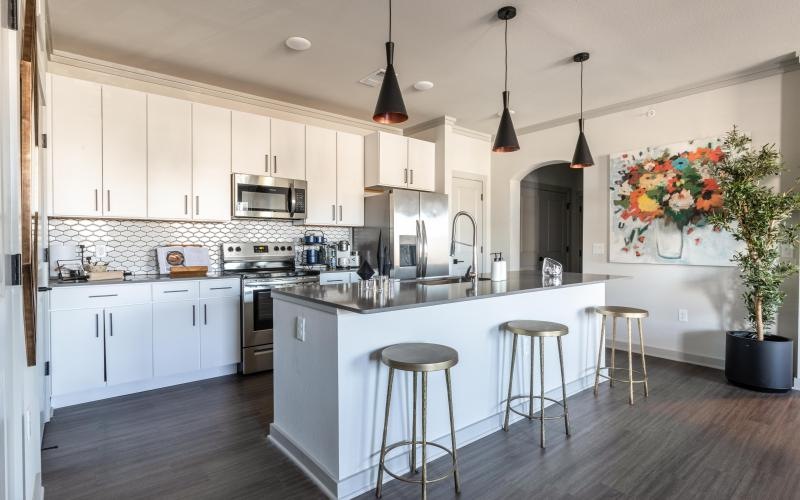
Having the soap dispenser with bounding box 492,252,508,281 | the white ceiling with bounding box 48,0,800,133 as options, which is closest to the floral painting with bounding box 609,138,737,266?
the white ceiling with bounding box 48,0,800,133

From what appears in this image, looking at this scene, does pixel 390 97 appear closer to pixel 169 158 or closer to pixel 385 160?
pixel 169 158

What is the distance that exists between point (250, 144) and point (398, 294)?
2.70 meters

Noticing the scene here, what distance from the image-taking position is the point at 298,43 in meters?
3.34

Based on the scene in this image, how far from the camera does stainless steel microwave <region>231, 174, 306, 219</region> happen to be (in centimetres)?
419

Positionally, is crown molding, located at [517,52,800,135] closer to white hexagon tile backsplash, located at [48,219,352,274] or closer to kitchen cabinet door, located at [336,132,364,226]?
kitchen cabinet door, located at [336,132,364,226]

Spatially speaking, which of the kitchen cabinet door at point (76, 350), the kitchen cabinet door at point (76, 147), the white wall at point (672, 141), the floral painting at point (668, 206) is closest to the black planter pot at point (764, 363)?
the white wall at point (672, 141)

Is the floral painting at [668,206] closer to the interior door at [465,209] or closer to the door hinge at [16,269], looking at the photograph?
the interior door at [465,209]

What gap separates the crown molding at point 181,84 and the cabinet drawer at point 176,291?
1944 millimetres

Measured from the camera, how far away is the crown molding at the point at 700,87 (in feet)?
12.0

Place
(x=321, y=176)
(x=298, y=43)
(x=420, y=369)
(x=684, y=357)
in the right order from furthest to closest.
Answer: (x=321, y=176)
(x=684, y=357)
(x=298, y=43)
(x=420, y=369)

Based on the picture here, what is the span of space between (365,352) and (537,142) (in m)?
4.42

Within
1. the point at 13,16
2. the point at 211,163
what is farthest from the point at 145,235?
the point at 13,16

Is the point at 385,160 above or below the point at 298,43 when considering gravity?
below

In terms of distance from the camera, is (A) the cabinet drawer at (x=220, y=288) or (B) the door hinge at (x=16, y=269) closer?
(B) the door hinge at (x=16, y=269)
